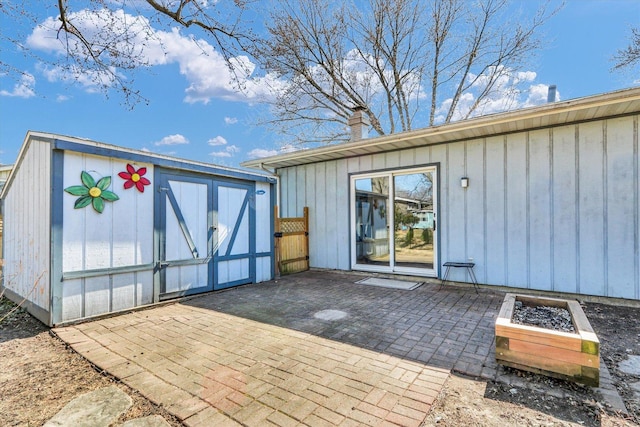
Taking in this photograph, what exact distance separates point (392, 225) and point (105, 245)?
15.6 feet

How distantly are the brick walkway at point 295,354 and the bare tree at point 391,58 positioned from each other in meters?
9.04

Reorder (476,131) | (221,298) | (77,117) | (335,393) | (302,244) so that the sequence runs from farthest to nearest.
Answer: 1. (77,117)
2. (302,244)
3. (476,131)
4. (221,298)
5. (335,393)

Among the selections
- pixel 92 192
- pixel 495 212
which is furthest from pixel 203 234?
pixel 495 212

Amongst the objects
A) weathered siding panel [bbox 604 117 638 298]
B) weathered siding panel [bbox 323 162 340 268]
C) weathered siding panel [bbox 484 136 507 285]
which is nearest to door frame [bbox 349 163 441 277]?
weathered siding panel [bbox 323 162 340 268]

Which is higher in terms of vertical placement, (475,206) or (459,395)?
(475,206)

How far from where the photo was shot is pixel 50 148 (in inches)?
134

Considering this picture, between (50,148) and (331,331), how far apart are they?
3691 mm

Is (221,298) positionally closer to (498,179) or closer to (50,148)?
(50,148)

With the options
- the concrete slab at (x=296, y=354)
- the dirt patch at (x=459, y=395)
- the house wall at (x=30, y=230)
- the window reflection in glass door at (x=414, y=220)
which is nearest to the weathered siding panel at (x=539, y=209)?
the concrete slab at (x=296, y=354)

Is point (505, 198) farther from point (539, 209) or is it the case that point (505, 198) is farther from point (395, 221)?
point (395, 221)

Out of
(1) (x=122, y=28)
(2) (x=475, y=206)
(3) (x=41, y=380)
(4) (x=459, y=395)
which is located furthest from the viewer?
(2) (x=475, y=206)

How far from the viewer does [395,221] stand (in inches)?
242

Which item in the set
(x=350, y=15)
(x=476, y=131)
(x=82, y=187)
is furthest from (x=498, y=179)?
(x=350, y=15)

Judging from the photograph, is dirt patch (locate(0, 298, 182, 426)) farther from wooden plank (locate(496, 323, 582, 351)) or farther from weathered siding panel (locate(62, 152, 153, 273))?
wooden plank (locate(496, 323, 582, 351))
